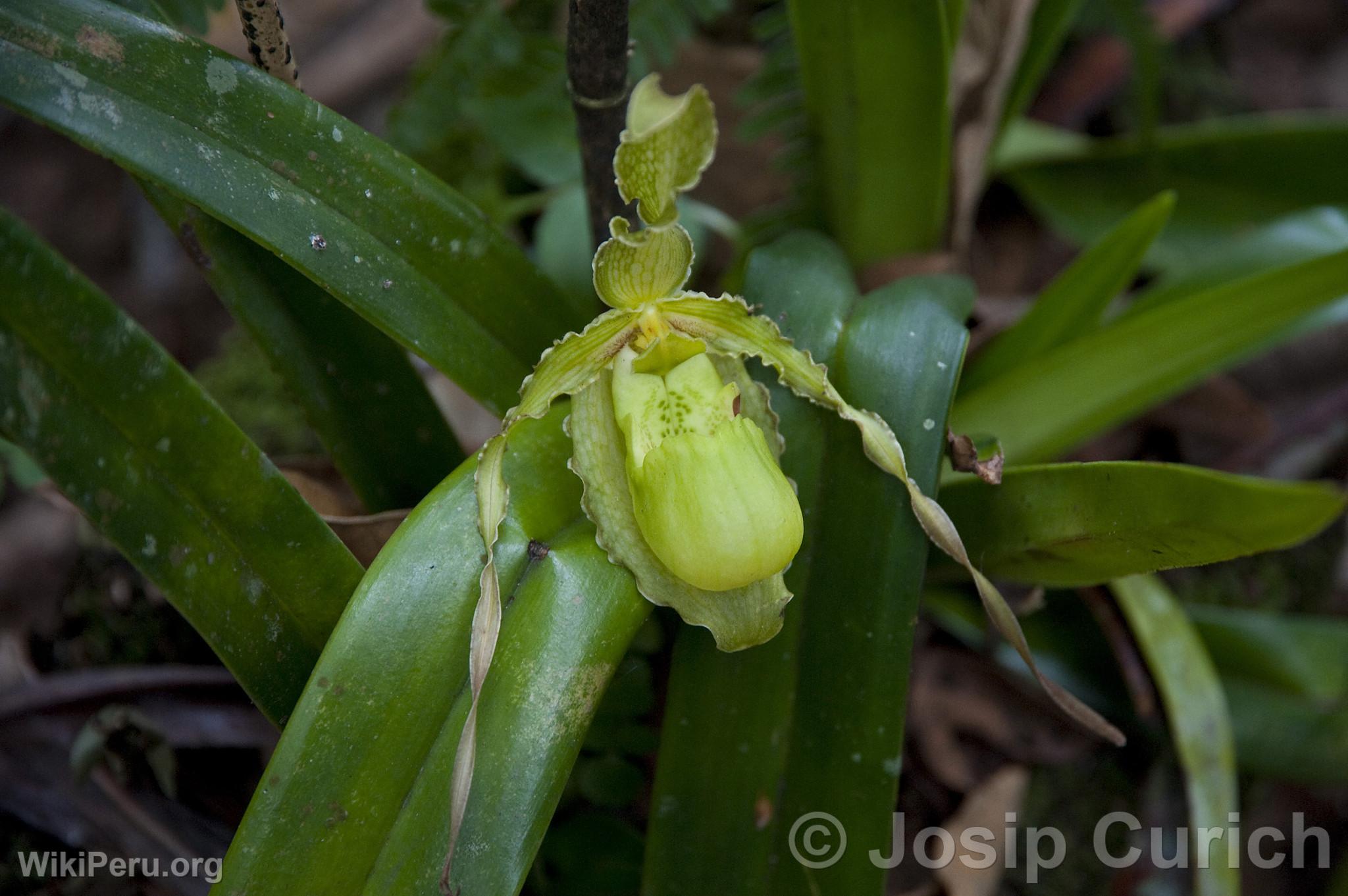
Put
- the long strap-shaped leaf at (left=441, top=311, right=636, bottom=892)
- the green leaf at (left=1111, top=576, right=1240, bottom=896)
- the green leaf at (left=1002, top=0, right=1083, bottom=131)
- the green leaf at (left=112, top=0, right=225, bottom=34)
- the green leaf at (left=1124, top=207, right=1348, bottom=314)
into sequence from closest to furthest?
the long strap-shaped leaf at (left=441, top=311, right=636, bottom=892) < the green leaf at (left=112, top=0, right=225, bottom=34) < the green leaf at (left=1111, top=576, right=1240, bottom=896) < the green leaf at (left=1124, top=207, right=1348, bottom=314) < the green leaf at (left=1002, top=0, right=1083, bottom=131)

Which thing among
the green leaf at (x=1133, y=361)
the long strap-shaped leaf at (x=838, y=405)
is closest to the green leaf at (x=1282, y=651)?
the green leaf at (x=1133, y=361)

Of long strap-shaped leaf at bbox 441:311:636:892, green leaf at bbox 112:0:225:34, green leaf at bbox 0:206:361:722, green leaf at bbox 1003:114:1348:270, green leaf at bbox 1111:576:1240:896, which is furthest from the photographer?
green leaf at bbox 1003:114:1348:270

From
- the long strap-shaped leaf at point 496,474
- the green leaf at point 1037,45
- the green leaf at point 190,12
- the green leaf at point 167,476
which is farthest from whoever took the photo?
the green leaf at point 1037,45

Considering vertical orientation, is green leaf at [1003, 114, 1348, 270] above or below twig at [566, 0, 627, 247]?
above

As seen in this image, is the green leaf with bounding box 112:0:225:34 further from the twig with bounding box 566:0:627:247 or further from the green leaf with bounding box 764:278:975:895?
the green leaf with bounding box 764:278:975:895

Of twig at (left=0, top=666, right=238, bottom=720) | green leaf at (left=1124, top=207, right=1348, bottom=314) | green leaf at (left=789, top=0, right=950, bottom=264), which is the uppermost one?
green leaf at (left=789, top=0, right=950, bottom=264)

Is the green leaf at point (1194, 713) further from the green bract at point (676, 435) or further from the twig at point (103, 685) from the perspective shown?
the twig at point (103, 685)

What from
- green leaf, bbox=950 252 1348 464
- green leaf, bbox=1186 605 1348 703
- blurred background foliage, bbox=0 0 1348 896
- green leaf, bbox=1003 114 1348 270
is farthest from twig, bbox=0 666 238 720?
green leaf, bbox=1003 114 1348 270

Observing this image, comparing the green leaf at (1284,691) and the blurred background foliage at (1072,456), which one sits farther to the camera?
the green leaf at (1284,691)
